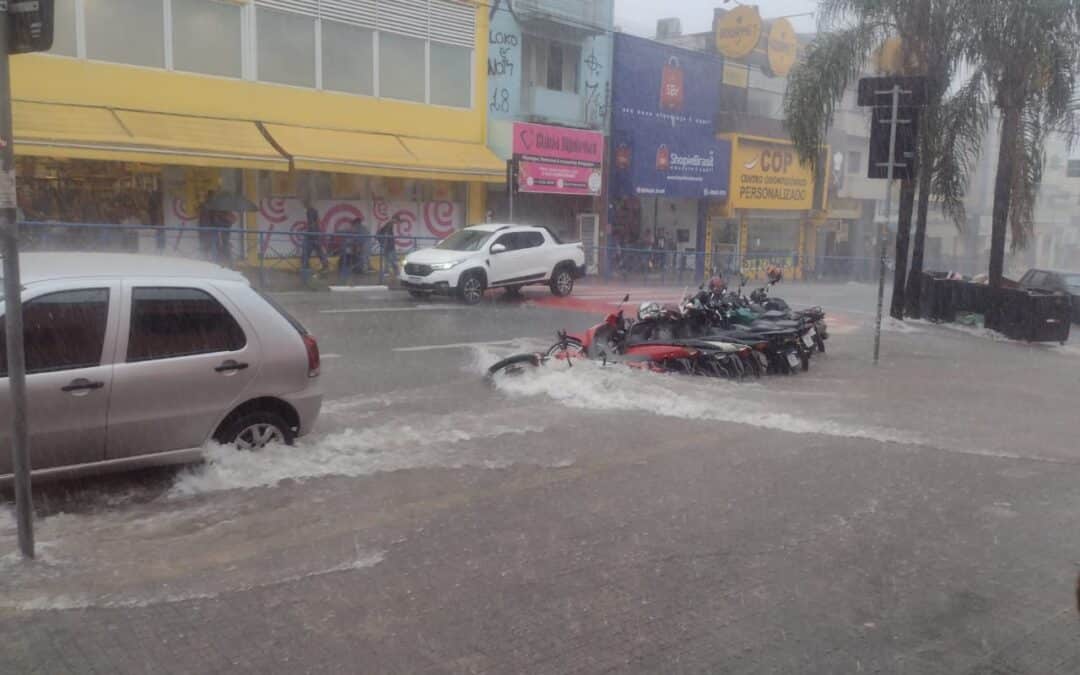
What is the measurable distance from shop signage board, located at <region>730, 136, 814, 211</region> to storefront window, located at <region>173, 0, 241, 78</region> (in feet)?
62.5

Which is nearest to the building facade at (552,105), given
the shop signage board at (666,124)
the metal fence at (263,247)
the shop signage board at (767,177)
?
the shop signage board at (666,124)

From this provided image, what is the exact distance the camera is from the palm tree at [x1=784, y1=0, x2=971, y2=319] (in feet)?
57.0

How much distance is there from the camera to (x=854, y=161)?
44625 millimetres

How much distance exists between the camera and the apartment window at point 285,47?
2314 centimetres

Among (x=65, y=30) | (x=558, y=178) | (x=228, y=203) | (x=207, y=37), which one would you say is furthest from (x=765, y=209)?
(x=65, y=30)

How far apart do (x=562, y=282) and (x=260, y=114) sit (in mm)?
8401

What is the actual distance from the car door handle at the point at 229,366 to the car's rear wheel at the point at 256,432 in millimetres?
386

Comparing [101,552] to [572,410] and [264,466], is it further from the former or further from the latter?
[572,410]

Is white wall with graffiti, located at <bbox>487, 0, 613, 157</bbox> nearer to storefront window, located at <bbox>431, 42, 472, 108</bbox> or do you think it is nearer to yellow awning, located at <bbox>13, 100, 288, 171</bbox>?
storefront window, located at <bbox>431, 42, 472, 108</bbox>

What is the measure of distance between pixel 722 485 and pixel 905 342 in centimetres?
1058

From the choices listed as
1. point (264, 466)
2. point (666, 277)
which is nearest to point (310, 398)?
point (264, 466)

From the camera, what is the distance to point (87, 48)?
2041 centimetres

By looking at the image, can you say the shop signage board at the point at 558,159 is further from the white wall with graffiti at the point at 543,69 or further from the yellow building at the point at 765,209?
the yellow building at the point at 765,209

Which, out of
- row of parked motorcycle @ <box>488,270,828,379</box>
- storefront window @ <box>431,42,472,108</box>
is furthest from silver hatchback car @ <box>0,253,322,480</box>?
storefront window @ <box>431,42,472,108</box>
